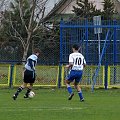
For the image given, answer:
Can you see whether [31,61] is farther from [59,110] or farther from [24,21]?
[24,21]

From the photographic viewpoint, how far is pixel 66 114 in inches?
542

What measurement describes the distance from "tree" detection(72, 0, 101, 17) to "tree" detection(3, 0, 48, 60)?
3.70 m

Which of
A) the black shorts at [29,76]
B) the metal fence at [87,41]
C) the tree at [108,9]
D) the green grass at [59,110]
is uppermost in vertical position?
A: the tree at [108,9]

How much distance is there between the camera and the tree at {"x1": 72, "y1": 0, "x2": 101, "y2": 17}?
155 ft

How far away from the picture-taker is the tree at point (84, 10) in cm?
4716

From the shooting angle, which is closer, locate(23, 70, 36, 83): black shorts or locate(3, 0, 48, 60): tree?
locate(23, 70, 36, 83): black shorts

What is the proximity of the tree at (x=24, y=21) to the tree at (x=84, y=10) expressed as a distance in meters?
3.70

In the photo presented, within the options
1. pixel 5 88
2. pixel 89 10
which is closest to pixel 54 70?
pixel 5 88

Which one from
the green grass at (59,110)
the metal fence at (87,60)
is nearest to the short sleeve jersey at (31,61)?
the green grass at (59,110)

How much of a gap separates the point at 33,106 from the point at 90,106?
1644 mm

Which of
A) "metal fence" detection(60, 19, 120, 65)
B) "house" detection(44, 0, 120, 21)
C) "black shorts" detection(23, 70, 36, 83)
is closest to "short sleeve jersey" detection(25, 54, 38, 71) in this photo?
"black shorts" detection(23, 70, 36, 83)

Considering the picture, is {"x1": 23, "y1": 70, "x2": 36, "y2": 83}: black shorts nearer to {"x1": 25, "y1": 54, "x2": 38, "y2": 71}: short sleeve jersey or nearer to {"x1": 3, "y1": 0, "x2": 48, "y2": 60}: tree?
{"x1": 25, "y1": 54, "x2": 38, "y2": 71}: short sleeve jersey

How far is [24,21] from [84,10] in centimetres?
591

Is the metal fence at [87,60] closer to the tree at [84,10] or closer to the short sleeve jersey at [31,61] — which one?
the short sleeve jersey at [31,61]
